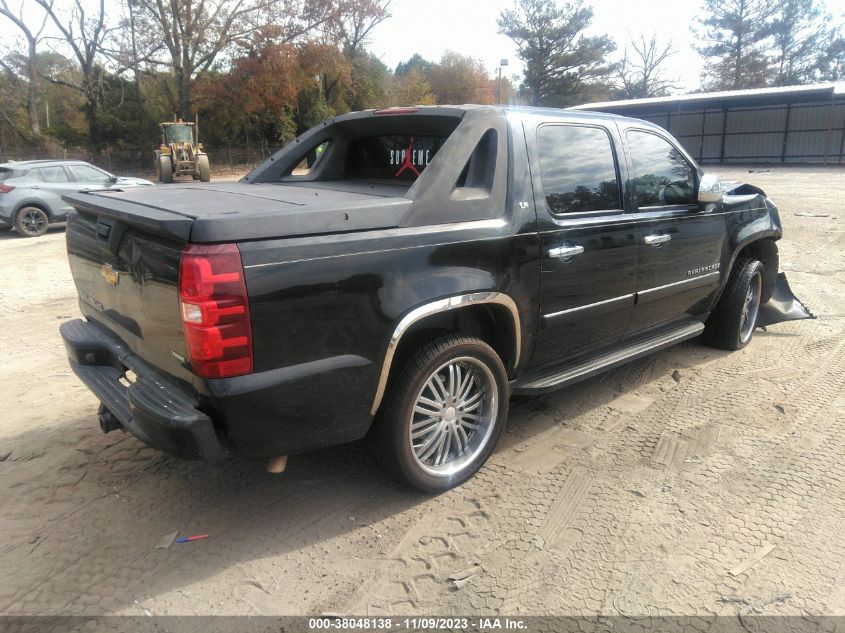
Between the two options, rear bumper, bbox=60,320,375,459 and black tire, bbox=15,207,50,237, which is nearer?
rear bumper, bbox=60,320,375,459

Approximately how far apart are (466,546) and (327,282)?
4.41ft

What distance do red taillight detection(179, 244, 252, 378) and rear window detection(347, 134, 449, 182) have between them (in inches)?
69.8

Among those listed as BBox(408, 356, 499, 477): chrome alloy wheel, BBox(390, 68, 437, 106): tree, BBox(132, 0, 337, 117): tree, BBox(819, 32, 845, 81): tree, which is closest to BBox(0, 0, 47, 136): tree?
BBox(132, 0, 337, 117): tree

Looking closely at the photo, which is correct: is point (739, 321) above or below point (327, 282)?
below

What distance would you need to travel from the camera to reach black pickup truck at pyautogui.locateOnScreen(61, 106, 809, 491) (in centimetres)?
246

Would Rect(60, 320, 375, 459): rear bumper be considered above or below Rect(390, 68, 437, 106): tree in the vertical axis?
below

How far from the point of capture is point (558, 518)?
3037 mm

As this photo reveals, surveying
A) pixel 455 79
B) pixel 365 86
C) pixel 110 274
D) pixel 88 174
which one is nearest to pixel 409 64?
pixel 455 79

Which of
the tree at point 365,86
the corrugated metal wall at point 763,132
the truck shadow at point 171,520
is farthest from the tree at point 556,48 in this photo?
the truck shadow at point 171,520

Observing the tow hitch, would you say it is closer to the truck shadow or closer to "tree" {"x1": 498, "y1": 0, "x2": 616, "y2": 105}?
the truck shadow

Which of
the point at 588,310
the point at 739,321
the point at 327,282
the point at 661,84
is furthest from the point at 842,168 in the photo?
the point at 661,84

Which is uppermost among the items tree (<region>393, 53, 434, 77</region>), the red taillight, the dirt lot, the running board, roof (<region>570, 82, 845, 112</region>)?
tree (<region>393, 53, 434, 77</region>)

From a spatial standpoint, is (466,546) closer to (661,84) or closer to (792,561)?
(792,561)

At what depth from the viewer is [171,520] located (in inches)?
118
